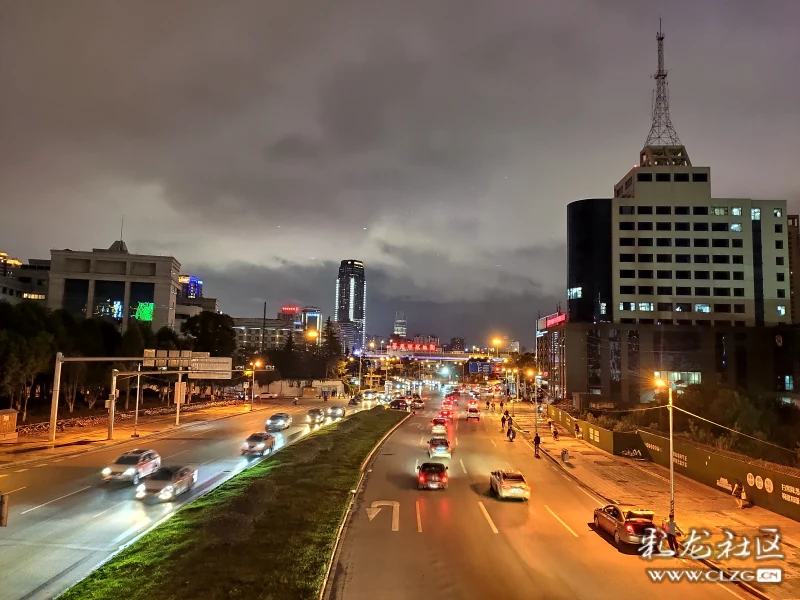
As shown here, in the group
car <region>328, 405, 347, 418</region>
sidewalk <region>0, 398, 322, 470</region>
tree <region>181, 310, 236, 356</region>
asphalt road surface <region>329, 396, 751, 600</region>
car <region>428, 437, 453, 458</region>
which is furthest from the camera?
tree <region>181, 310, 236, 356</region>

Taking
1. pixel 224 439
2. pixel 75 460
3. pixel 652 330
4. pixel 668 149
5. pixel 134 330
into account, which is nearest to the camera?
pixel 75 460

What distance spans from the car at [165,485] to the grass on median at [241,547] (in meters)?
2.19

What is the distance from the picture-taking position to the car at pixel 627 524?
748 inches

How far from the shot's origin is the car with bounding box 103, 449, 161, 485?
90.9 feet

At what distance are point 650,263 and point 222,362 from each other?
78.7 m

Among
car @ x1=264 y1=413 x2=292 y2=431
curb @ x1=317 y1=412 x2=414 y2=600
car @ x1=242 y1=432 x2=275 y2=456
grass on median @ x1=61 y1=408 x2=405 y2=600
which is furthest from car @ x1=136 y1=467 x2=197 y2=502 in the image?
car @ x1=264 y1=413 x2=292 y2=431

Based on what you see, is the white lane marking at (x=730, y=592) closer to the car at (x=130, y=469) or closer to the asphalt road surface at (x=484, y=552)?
the asphalt road surface at (x=484, y=552)

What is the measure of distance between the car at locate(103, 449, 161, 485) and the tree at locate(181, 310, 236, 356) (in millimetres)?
66500

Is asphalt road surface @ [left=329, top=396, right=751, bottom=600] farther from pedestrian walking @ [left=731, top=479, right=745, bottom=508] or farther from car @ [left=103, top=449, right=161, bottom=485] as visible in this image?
car @ [left=103, top=449, right=161, bottom=485]

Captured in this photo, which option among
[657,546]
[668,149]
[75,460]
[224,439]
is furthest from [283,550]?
[668,149]

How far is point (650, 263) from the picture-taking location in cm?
9825

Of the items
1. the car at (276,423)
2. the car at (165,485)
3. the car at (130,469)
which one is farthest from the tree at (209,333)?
the car at (165,485)

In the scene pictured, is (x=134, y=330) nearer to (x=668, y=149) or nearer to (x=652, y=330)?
(x=652, y=330)

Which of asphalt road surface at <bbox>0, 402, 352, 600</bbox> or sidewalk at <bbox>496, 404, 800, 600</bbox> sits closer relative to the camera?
asphalt road surface at <bbox>0, 402, 352, 600</bbox>
